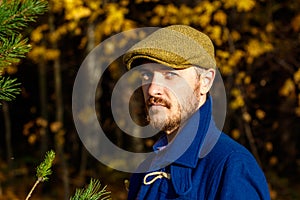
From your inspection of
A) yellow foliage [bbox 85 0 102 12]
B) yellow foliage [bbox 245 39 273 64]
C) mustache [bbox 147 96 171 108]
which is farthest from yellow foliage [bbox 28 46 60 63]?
mustache [bbox 147 96 171 108]


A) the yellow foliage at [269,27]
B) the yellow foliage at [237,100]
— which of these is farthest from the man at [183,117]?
the yellow foliage at [269,27]

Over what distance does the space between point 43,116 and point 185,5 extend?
402cm

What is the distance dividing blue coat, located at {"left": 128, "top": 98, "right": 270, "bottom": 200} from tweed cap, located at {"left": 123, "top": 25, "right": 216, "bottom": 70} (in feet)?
0.57

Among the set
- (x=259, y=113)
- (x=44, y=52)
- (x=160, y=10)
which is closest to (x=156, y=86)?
(x=160, y=10)

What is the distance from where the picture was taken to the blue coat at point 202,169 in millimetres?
1805

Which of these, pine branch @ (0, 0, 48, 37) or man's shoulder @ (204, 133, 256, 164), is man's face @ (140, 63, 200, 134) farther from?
pine branch @ (0, 0, 48, 37)

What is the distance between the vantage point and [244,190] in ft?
5.87

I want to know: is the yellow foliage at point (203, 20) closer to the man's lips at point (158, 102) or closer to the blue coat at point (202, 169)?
the blue coat at point (202, 169)

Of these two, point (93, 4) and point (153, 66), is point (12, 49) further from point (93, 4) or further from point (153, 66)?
point (93, 4)

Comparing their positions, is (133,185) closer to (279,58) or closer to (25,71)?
(279,58)

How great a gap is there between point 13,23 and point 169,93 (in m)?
0.65

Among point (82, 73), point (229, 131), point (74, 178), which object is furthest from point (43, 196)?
point (229, 131)

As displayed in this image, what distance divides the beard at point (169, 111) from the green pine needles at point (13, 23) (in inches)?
21.3

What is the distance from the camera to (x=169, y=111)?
77.5 inches
